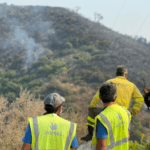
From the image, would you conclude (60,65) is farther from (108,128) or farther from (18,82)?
(108,128)

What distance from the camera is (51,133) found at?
55.4 inches

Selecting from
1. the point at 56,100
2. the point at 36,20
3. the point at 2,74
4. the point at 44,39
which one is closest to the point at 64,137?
the point at 56,100

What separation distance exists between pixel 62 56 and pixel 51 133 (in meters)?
29.9

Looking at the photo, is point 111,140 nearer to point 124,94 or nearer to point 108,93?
point 108,93

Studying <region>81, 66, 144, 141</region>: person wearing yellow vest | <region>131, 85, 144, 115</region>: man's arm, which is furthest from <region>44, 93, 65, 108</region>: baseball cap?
<region>131, 85, 144, 115</region>: man's arm

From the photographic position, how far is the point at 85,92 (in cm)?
1742

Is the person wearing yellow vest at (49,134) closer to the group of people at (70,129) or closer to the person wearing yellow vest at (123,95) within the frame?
the group of people at (70,129)

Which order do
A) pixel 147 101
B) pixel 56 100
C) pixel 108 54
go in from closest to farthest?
pixel 56 100
pixel 147 101
pixel 108 54

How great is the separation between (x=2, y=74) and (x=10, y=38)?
17.2 m

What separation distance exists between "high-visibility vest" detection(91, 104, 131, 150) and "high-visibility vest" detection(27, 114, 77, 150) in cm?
23

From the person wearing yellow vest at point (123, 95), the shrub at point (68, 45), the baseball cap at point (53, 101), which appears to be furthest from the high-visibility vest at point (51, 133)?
the shrub at point (68, 45)

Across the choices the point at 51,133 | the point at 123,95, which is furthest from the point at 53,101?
the point at 123,95

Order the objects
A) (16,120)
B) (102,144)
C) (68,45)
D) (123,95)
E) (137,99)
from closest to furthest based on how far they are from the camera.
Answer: (102,144) → (123,95) → (137,99) → (16,120) → (68,45)

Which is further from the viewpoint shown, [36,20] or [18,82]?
[36,20]
